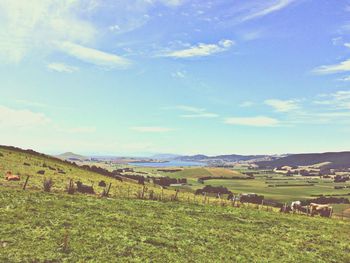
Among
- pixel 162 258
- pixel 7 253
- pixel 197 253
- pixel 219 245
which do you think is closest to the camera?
pixel 7 253

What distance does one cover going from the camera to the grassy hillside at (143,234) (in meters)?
26.4

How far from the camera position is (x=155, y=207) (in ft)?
152

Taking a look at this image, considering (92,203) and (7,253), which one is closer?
(7,253)

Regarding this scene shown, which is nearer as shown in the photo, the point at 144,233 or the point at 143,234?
the point at 143,234

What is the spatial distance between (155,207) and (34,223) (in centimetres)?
1829

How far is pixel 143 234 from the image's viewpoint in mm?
32344

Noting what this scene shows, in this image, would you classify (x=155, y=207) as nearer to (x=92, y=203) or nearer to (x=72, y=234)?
(x=92, y=203)

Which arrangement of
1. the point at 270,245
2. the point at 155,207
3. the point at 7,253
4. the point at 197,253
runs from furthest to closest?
1. the point at 155,207
2. the point at 270,245
3. the point at 197,253
4. the point at 7,253

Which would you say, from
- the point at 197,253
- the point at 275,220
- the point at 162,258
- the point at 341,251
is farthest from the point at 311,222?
the point at 162,258

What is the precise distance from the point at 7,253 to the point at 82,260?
495 centimetres

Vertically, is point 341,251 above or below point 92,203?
below

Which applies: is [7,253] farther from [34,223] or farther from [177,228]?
[177,228]

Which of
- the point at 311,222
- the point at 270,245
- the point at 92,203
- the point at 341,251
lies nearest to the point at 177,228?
the point at 270,245

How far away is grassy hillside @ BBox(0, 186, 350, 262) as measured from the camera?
1040 inches
